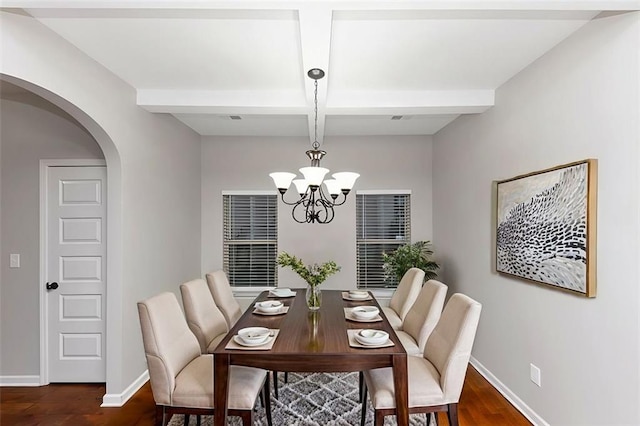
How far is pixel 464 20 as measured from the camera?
2.14 meters

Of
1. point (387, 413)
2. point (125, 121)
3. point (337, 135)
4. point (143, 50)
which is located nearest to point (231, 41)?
point (143, 50)

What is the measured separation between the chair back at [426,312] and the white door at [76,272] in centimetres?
269

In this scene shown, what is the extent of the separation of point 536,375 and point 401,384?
4.51 ft

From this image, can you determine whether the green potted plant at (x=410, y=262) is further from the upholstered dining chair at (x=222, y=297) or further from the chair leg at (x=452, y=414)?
the chair leg at (x=452, y=414)

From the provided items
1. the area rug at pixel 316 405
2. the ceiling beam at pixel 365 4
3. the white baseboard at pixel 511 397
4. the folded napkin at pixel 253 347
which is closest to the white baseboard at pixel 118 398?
the area rug at pixel 316 405

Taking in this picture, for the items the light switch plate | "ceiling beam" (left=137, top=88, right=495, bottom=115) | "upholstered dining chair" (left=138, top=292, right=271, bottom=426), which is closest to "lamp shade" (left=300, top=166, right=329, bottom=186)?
"ceiling beam" (left=137, top=88, right=495, bottom=115)

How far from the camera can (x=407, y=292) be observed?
135 inches

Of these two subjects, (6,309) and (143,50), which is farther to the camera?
(6,309)

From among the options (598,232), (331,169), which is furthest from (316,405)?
(331,169)

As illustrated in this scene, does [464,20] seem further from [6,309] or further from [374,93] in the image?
[6,309]

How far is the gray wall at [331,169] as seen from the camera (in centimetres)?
513

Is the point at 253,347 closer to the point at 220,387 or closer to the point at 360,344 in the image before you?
the point at 220,387

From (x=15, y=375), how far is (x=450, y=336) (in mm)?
3740

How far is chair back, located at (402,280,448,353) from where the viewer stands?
2.71 metres
